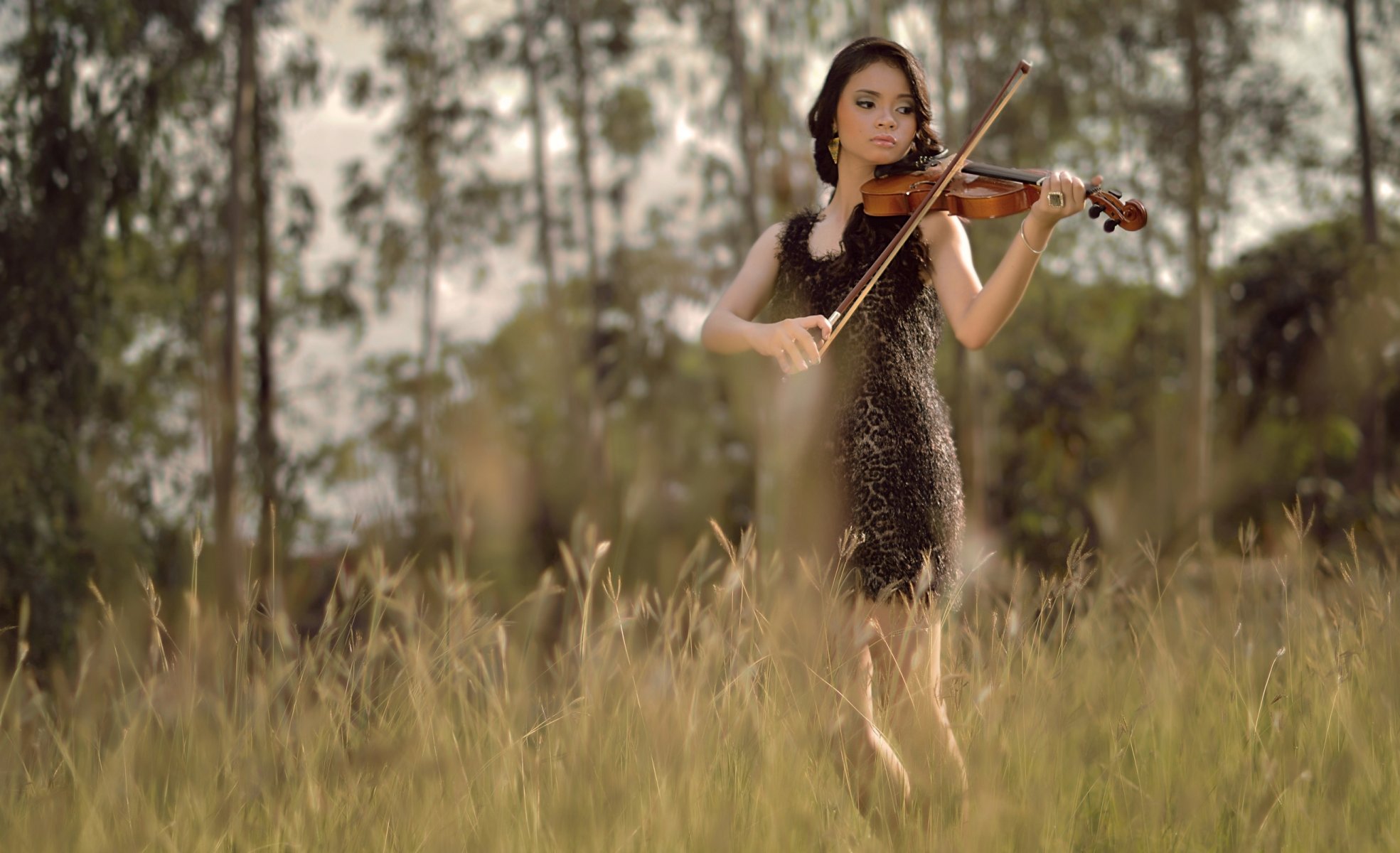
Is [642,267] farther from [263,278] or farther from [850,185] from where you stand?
[850,185]

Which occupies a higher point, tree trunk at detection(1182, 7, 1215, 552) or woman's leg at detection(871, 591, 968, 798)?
tree trunk at detection(1182, 7, 1215, 552)

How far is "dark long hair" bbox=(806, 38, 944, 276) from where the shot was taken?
9.52 feet

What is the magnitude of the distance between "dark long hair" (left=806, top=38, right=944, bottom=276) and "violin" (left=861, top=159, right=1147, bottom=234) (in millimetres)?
39

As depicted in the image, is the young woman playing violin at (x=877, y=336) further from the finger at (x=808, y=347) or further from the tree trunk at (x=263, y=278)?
the tree trunk at (x=263, y=278)

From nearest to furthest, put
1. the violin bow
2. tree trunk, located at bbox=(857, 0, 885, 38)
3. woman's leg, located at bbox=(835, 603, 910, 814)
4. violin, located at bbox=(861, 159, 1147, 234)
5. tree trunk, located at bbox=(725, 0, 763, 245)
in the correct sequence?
woman's leg, located at bbox=(835, 603, 910, 814) < the violin bow < violin, located at bbox=(861, 159, 1147, 234) < tree trunk, located at bbox=(857, 0, 885, 38) < tree trunk, located at bbox=(725, 0, 763, 245)

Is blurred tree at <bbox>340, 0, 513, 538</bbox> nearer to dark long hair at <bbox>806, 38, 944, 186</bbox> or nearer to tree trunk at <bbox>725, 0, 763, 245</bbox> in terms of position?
tree trunk at <bbox>725, 0, 763, 245</bbox>

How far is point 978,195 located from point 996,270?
0.78 feet

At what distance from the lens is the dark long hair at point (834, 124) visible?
2900 millimetres

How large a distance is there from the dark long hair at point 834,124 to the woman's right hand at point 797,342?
48 cm

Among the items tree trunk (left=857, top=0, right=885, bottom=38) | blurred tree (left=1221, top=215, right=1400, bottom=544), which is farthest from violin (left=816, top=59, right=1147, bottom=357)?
tree trunk (left=857, top=0, right=885, bottom=38)

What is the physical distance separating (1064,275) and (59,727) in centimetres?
1613

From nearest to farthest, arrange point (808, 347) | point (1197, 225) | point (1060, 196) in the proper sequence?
1. point (808, 347)
2. point (1060, 196)
3. point (1197, 225)

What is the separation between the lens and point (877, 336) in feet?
9.22

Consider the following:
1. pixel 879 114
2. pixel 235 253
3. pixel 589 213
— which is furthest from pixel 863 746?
pixel 589 213
